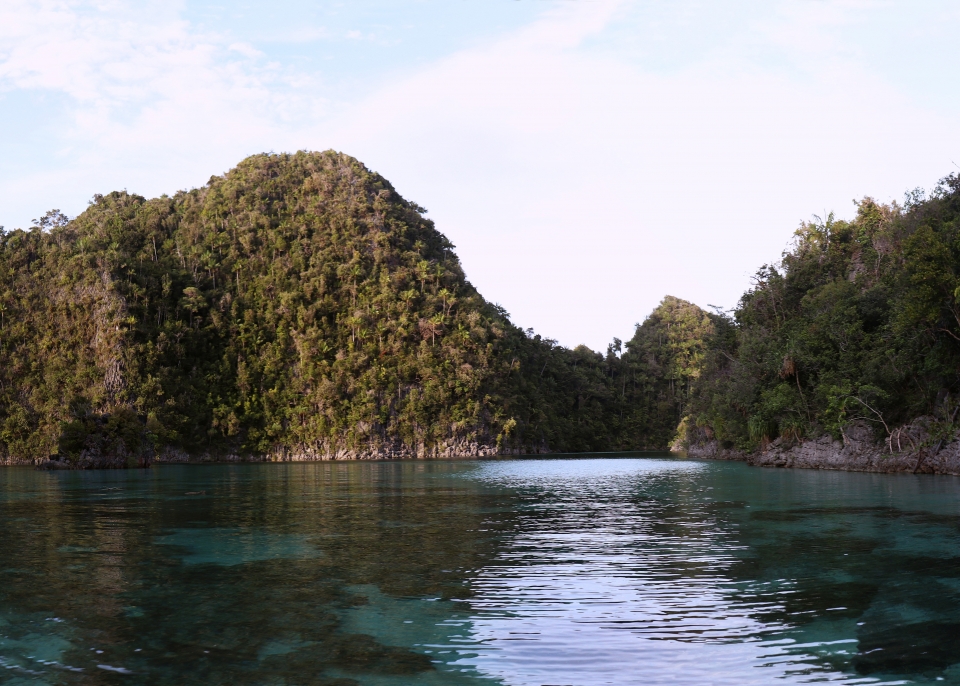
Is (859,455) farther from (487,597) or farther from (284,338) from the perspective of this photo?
(284,338)

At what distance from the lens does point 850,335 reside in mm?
46000

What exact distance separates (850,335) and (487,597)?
1602 inches

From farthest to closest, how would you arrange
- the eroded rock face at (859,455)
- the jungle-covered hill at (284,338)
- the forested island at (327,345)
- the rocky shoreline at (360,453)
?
the jungle-covered hill at (284,338)
the rocky shoreline at (360,453)
the forested island at (327,345)
the eroded rock face at (859,455)

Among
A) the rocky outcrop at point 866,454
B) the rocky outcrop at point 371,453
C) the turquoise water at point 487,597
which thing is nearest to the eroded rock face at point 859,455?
the rocky outcrop at point 866,454

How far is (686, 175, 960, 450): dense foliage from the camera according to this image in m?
34.9

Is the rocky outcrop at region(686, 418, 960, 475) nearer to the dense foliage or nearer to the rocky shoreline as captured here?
the dense foliage

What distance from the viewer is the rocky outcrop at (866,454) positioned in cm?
3650

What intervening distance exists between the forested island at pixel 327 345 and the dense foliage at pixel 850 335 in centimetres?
31

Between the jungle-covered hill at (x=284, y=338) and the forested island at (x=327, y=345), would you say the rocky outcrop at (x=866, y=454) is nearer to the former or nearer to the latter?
the forested island at (x=327, y=345)

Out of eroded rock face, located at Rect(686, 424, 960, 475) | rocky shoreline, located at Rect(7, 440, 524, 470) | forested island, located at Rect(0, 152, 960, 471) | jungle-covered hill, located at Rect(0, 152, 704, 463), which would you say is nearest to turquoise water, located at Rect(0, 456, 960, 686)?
eroded rock face, located at Rect(686, 424, 960, 475)

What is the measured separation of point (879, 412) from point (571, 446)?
263 ft

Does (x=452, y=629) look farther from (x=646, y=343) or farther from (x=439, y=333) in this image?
(x=646, y=343)

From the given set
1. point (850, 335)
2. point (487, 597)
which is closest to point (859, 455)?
point (850, 335)

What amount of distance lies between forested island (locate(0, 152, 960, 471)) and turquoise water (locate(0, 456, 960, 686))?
3485 centimetres
